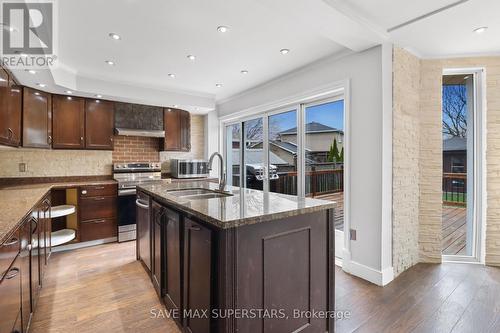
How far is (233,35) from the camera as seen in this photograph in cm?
254

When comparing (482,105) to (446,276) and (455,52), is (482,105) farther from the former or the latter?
(446,276)

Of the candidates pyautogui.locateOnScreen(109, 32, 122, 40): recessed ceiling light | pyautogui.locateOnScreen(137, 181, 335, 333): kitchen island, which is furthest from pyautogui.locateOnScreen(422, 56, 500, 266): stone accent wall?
pyautogui.locateOnScreen(109, 32, 122, 40): recessed ceiling light

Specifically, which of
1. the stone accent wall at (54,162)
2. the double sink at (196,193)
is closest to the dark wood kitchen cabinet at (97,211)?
the stone accent wall at (54,162)

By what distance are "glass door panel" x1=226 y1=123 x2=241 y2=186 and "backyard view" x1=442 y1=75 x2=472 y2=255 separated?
3.27 m

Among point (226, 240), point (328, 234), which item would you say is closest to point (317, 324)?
point (328, 234)

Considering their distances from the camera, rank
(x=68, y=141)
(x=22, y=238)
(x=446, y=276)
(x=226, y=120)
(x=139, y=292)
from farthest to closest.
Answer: (x=226, y=120) → (x=68, y=141) → (x=446, y=276) → (x=139, y=292) → (x=22, y=238)

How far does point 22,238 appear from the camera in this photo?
5.22ft

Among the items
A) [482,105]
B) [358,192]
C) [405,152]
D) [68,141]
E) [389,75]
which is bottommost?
[358,192]

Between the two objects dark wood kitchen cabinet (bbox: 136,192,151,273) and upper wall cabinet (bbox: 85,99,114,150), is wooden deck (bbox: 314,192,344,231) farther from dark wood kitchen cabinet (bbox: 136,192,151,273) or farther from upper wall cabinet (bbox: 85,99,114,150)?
upper wall cabinet (bbox: 85,99,114,150)

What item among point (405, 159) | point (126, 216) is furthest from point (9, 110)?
point (405, 159)

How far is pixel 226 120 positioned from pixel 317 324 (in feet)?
13.5

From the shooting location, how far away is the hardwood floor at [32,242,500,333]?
190cm

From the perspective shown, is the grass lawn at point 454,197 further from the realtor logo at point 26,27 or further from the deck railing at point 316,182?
the realtor logo at point 26,27

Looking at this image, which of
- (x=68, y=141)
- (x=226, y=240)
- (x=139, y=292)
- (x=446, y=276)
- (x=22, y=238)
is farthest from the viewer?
(x=68, y=141)
